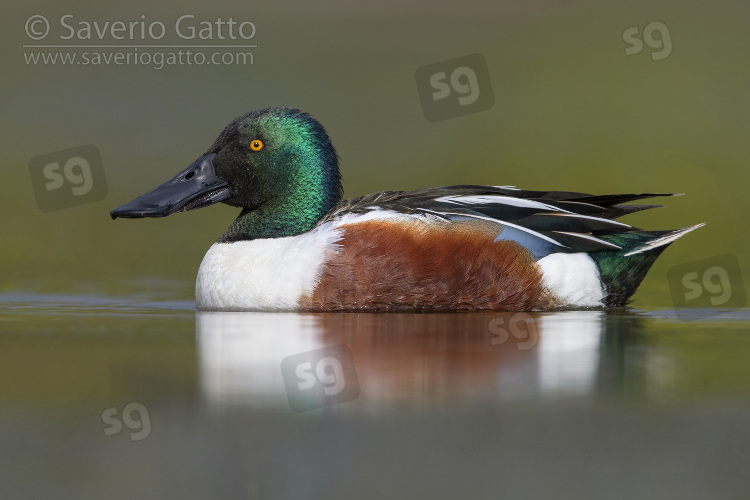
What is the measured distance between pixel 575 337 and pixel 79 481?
9.59 ft

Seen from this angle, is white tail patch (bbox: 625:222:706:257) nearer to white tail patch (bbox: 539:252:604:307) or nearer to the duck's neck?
white tail patch (bbox: 539:252:604:307)

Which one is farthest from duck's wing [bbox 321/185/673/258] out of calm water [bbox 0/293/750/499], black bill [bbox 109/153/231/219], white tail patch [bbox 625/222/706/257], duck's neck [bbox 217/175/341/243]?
calm water [bbox 0/293/750/499]

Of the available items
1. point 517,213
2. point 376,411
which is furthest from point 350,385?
point 517,213

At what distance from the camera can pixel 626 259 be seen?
7.46 meters

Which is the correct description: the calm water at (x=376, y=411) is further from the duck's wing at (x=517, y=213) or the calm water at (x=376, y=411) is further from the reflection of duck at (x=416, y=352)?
the duck's wing at (x=517, y=213)

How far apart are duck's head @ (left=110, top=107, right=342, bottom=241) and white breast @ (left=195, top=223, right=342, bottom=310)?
278 mm

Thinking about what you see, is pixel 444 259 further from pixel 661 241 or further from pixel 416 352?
pixel 416 352

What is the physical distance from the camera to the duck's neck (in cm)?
784

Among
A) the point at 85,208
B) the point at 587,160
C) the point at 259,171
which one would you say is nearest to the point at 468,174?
the point at 587,160

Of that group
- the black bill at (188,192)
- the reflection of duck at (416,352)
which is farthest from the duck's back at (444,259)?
the black bill at (188,192)

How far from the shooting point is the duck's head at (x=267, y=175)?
308 inches

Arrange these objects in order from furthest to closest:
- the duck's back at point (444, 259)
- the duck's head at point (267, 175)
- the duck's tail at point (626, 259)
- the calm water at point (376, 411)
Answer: the duck's head at point (267, 175) < the duck's tail at point (626, 259) < the duck's back at point (444, 259) < the calm water at point (376, 411)

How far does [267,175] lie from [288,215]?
0.28m

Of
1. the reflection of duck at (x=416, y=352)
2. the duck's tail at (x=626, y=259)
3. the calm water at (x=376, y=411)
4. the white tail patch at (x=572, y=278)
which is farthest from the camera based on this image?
the duck's tail at (x=626, y=259)
